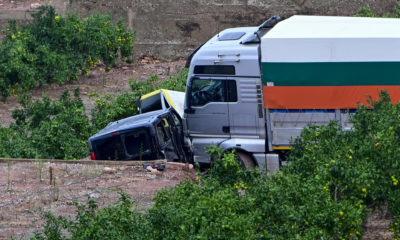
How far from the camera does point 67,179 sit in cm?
1302

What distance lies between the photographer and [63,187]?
12602 mm

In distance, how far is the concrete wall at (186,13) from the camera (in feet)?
81.7

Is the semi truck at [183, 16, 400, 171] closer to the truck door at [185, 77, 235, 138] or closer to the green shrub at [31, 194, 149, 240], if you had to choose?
the truck door at [185, 77, 235, 138]

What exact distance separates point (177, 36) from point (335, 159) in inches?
632

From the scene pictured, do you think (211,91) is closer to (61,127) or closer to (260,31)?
(260,31)

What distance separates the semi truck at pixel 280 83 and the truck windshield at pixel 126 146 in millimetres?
1146

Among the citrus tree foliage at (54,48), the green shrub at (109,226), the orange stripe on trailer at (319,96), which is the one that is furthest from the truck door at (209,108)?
the citrus tree foliage at (54,48)

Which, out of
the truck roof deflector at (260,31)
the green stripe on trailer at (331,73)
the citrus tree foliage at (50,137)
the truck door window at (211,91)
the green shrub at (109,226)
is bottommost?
the citrus tree foliage at (50,137)

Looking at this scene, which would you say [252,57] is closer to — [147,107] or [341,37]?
[341,37]

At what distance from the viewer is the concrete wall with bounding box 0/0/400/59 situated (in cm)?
2489

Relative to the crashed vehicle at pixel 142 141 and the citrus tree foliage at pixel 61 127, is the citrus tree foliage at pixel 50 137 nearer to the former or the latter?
the citrus tree foliage at pixel 61 127

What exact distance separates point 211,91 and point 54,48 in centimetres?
916

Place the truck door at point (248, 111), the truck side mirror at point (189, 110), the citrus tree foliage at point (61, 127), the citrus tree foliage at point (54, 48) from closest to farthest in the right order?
1. the truck door at point (248, 111)
2. the truck side mirror at point (189, 110)
3. the citrus tree foliage at point (61, 127)
4. the citrus tree foliage at point (54, 48)

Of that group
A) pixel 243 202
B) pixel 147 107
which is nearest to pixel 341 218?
pixel 243 202
